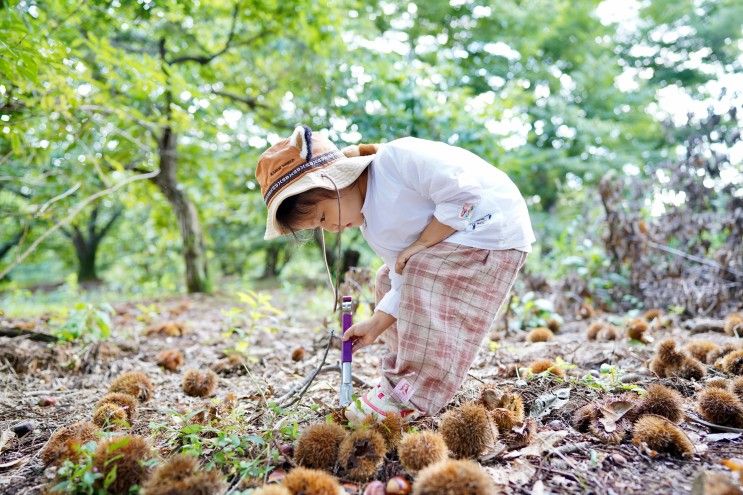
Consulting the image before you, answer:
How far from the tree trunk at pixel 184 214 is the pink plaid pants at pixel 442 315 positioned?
5704 mm

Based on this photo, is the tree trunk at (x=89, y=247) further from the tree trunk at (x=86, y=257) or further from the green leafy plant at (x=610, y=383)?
the green leafy plant at (x=610, y=383)

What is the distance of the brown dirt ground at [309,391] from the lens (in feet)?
5.31

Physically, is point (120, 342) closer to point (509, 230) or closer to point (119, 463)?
point (119, 463)

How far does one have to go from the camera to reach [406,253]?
2123 mm

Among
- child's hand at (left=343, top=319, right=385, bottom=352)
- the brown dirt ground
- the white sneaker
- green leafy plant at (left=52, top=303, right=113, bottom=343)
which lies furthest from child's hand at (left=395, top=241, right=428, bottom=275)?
green leafy plant at (left=52, top=303, right=113, bottom=343)

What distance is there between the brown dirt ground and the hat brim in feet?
2.74

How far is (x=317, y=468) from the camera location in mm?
1641

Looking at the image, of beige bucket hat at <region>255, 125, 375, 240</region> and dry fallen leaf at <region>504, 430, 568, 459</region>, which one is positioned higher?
beige bucket hat at <region>255, 125, 375, 240</region>

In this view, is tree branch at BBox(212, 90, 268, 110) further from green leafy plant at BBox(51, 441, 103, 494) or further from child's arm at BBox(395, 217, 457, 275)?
green leafy plant at BBox(51, 441, 103, 494)

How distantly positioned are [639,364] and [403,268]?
163 centimetres

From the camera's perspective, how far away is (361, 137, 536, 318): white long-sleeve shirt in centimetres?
199

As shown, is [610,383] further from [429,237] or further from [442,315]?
[429,237]

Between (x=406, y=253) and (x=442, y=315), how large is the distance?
31 cm

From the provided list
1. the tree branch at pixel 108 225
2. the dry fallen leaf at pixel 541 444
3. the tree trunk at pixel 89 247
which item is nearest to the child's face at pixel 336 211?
the dry fallen leaf at pixel 541 444
